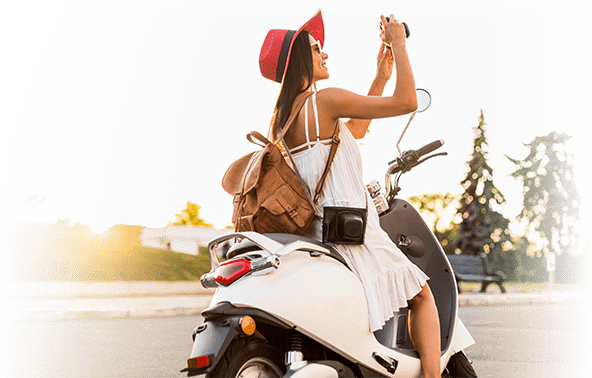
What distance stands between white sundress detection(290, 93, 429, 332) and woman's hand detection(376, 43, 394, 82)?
56 centimetres

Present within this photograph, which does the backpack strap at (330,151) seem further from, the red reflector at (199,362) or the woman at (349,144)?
the red reflector at (199,362)

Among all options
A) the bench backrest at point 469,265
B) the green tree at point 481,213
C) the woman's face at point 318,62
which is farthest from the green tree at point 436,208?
the woman's face at point 318,62

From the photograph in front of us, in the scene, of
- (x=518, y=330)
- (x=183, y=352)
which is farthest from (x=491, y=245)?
(x=183, y=352)

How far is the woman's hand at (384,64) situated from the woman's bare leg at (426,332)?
40.6 inches

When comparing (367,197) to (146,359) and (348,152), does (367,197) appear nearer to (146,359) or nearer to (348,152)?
(348,152)

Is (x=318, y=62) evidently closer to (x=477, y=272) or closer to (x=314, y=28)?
(x=314, y=28)

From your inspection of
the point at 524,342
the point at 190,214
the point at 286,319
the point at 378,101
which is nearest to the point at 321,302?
the point at 286,319

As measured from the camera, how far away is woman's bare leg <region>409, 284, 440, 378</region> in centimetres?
248

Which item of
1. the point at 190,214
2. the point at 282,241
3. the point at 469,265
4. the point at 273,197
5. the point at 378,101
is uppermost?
the point at 378,101

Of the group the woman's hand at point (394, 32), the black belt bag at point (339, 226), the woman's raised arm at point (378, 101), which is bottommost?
the black belt bag at point (339, 226)

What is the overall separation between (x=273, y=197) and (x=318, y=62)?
69cm

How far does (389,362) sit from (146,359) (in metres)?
2.86

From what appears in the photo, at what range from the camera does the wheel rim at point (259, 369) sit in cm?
197

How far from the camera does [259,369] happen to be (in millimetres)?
2039
